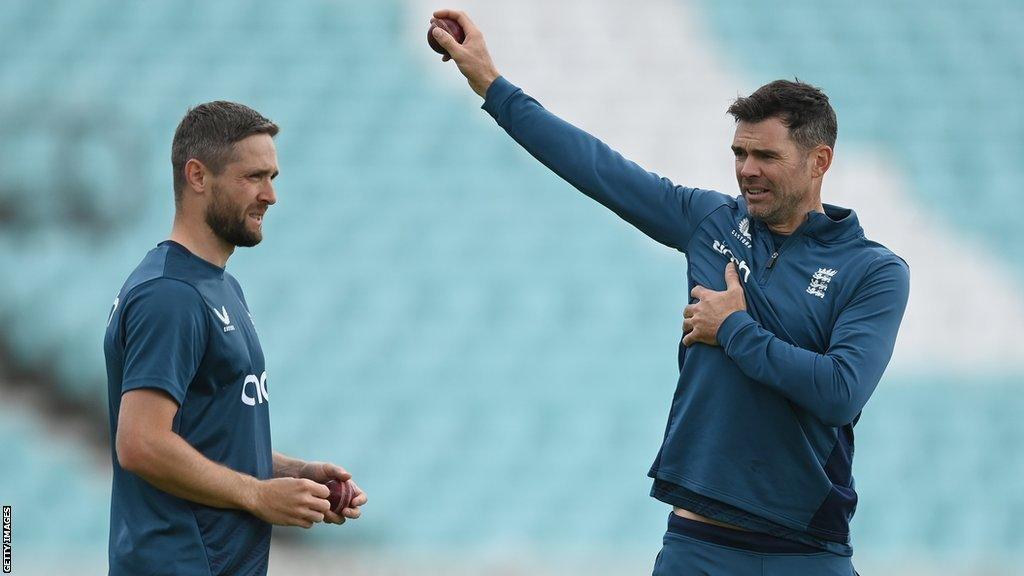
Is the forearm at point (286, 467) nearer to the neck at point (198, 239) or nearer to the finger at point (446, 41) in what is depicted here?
the neck at point (198, 239)

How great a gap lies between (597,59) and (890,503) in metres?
3.29

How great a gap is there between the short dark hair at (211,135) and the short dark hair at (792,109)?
111cm

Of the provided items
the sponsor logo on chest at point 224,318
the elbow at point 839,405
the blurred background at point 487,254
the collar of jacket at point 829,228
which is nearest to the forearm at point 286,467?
the sponsor logo on chest at point 224,318

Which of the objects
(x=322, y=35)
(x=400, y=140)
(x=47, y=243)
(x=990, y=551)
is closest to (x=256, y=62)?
(x=322, y=35)

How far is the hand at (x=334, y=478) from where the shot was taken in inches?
102

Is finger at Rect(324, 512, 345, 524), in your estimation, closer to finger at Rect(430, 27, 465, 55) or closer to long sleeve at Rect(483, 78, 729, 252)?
long sleeve at Rect(483, 78, 729, 252)

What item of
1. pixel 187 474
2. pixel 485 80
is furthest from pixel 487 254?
pixel 187 474

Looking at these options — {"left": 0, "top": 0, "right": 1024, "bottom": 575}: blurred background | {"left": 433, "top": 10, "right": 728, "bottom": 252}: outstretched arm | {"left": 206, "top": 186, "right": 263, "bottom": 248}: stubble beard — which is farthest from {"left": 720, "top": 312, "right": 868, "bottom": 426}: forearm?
{"left": 0, "top": 0, "right": 1024, "bottom": 575}: blurred background

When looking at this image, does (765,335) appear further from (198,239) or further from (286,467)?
(198,239)

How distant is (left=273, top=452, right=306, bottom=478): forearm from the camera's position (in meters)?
2.75

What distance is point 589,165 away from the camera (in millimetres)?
2863

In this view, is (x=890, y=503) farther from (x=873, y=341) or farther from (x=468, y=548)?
(x=873, y=341)

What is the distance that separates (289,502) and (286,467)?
34cm

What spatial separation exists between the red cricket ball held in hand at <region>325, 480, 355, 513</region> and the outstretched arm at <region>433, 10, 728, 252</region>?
2.90 ft
